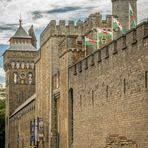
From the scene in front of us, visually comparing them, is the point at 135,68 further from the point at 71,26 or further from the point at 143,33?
the point at 71,26

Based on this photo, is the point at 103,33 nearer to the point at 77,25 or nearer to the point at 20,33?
the point at 77,25

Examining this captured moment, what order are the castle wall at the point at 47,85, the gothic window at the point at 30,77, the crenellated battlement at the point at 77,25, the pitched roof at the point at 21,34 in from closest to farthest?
the crenellated battlement at the point at 77,25
the castle wall at the point at 47,85
the gothic window at the point at 30,77
the pitched roof at the point at 21,34

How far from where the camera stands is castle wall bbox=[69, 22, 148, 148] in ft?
88.8

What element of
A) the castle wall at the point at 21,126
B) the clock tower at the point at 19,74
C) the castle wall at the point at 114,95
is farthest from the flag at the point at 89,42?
the clock tower at the point at 19,74

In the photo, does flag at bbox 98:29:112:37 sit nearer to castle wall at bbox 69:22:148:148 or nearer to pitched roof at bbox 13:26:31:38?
castle wall at bbox 69:22:148:148

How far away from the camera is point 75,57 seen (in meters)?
43.2

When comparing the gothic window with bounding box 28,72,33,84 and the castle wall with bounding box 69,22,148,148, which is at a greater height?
the gothic window with bounding box 28,72,33,84

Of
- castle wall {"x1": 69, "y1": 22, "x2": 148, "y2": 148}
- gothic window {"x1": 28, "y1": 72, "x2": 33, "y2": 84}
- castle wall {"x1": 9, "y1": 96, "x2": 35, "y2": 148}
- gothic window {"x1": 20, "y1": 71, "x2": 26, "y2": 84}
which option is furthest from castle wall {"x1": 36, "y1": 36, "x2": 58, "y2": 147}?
gothic window {"x1": 20, "y1": 71, "x2": 26, "y2": 84}

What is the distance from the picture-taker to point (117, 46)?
30750mm

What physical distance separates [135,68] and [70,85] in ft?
46.7

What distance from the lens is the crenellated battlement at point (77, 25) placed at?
148 ft

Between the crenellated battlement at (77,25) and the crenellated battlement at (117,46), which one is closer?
the crenellated battlement at (117,46)

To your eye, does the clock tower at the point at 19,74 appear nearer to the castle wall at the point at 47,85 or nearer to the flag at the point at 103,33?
the castle wall at the point at 47,85

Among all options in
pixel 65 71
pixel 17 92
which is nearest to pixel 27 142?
pixel 17 92
